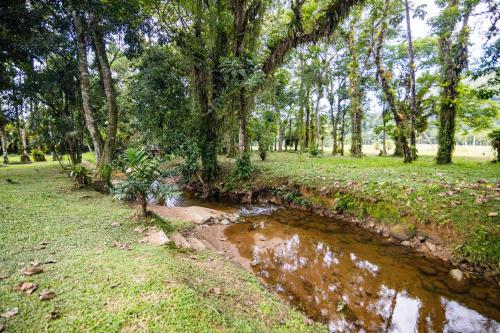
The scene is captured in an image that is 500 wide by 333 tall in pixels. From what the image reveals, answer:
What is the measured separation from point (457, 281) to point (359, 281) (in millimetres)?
1726

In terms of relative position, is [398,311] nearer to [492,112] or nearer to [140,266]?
[140,266]

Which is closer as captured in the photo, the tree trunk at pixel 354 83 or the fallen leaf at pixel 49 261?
the fallen leaf at pixel 49 261

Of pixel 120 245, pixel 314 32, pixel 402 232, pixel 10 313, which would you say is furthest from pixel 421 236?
pixel 314 32

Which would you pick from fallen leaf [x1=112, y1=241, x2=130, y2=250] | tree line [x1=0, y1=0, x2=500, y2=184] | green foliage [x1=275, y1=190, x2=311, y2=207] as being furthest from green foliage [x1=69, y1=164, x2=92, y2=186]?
green foliage [x1=275, y1=190, x2=311, y2=207]

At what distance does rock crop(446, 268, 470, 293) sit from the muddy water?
0.09m

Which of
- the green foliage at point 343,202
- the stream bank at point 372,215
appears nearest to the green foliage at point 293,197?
the stream bank at point 372,215

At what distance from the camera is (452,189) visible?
5977 millimetres

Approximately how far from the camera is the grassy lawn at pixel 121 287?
90.0 inches

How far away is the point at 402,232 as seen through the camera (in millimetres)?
5785

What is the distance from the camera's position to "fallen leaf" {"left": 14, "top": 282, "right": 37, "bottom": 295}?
101 inches

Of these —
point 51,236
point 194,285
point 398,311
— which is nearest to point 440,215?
point 398,311

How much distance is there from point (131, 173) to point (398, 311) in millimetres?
5431

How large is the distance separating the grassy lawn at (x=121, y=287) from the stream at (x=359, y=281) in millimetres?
754

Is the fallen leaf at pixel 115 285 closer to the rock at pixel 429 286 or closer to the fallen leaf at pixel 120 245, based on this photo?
the fallen leaf at pixel 120 245
